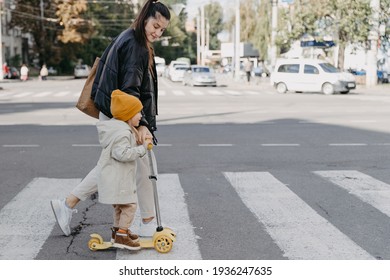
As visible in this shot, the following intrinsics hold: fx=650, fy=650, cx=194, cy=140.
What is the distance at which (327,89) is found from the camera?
104 ft

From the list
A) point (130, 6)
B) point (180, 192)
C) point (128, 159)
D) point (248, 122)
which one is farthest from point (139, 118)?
point (130, 6)

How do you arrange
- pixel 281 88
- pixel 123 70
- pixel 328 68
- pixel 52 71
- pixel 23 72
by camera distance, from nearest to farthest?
pixel 123 70 < pixel 328 68 < pixel 281 88 < pixel 23 72 < pixel 52 71

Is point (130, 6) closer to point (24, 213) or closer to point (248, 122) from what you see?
point (248, 122)

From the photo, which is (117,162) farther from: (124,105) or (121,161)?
(124,105)

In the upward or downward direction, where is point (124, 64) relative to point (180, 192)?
upward

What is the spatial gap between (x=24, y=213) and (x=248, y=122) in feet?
33.4

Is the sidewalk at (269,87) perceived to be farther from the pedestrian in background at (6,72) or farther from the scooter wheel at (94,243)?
the scooter wheel at (94,243)

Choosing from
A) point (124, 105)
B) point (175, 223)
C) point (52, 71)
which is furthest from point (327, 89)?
point (52, 71)

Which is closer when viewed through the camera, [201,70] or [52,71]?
[201,70]

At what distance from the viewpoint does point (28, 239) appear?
522 cm

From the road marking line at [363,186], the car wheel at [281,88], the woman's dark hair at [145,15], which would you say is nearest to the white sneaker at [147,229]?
the woman's dark hair at [145,15]

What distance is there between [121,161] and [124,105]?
410mm

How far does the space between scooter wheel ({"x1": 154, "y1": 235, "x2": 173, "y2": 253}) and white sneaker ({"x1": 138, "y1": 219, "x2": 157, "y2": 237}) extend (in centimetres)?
30

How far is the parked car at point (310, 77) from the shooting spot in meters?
31.3
